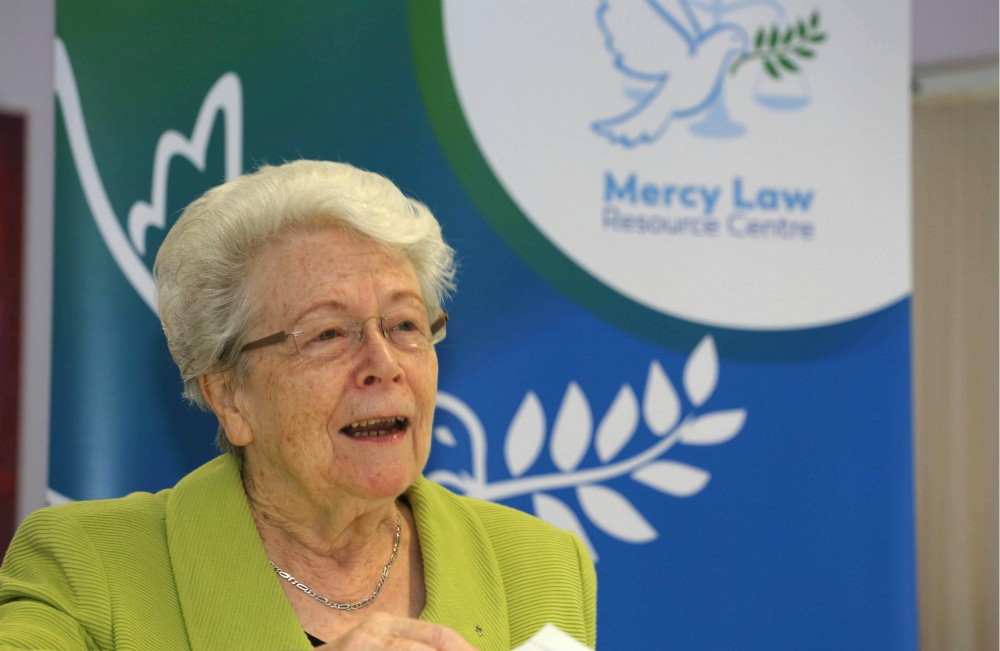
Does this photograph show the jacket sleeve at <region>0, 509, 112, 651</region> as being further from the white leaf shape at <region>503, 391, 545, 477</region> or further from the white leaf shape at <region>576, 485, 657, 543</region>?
the white leaf shape at <region>576, 485, 657, 543</region>

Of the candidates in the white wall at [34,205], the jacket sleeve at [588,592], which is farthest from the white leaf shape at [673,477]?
the white wall at [34,205]

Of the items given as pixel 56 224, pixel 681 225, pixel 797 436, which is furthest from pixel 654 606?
pixel 56 224

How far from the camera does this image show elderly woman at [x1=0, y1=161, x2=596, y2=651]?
1502 millimetres

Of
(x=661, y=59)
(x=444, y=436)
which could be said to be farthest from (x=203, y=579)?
(x=661, y=59)

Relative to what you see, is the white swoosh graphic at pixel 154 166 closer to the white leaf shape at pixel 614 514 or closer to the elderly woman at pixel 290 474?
the elderly woman at pixel 290 474

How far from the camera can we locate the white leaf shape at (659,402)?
9.61ft

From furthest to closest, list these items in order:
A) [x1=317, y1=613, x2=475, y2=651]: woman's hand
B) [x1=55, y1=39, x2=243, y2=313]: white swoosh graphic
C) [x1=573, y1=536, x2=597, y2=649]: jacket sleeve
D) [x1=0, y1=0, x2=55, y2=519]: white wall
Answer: [x1=0, y1=0, x2=55, y2=519]: white wall < [x1=55, y1=39, x2=243, y2=313]: white swoosh graphic < [x1=573, y1=536, x2=597, y2=649]: jacket sleeve < [x1=317, y1=613, x2=475, y2=651]: woman's hand

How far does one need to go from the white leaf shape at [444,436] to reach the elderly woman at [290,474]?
3.48ft

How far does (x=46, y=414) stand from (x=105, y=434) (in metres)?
0.24

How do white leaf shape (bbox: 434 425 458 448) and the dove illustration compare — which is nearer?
white leaf shape (bbox: 434 425 458 448)

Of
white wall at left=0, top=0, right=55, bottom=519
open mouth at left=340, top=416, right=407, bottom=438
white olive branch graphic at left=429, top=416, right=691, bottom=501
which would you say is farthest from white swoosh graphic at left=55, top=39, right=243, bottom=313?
open mouth at left=340, top=416, right=407, bottom=438

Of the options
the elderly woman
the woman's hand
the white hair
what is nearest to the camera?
the woman's hand

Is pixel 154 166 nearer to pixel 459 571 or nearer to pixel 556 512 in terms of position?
pixel 556 512

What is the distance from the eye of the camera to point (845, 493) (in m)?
3.04
